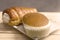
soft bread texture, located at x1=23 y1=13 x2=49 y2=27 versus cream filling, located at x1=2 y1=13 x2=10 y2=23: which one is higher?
cream filling, located at x1=2 y1=13 x2=10 y2=23

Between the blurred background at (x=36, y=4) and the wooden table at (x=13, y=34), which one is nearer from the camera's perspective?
the wooden table at (x=13, y=34)

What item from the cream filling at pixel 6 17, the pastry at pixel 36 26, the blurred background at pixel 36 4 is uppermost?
the blurred background at pixel 36 4

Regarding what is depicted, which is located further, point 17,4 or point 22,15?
point 17,4

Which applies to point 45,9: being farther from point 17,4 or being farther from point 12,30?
point 12,30

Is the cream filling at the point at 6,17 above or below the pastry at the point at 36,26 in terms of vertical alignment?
above

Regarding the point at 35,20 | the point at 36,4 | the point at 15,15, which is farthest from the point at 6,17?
the point at 36,4

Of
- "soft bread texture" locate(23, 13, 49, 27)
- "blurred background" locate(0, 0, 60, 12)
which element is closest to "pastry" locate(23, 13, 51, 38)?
"soft bread texture" locate(23, 13, 49, 27)

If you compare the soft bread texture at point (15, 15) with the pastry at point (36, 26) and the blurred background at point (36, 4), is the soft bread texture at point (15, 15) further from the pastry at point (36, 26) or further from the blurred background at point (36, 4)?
the blurred background at point (36, 4)

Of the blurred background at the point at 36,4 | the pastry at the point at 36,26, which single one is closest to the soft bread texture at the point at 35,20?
the pastry at the point at 36,26

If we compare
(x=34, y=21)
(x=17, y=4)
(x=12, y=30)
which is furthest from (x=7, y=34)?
(x=17, y=4)

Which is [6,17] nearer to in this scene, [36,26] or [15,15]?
[15,15]

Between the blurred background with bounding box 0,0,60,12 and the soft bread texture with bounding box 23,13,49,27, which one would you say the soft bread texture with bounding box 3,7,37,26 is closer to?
the soft bread texture with bounding box 23,13,49,27
